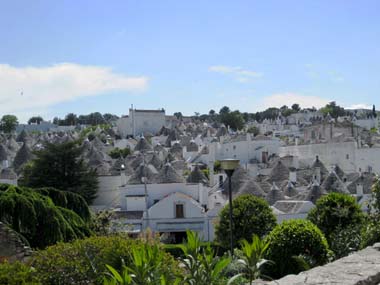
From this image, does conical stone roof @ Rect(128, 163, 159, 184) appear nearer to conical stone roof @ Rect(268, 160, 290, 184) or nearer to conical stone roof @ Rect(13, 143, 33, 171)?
conical stone roof @ Rect(268, 160, 290, 184)

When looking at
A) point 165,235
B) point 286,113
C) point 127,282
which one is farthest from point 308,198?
point 286,113

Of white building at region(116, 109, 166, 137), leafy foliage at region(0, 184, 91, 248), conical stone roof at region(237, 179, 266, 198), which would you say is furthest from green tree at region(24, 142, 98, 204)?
white building at region(116, 109, 166, 137)

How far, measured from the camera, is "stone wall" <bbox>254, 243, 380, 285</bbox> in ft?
25.0

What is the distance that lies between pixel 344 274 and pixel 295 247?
24.5 ft

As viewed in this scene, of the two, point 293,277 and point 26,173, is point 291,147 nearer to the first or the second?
point 26,173

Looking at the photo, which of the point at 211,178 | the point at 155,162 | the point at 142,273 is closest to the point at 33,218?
the point at 142,273

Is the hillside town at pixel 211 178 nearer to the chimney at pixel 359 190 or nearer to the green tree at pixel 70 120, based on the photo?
the chimney at pixel 359 190

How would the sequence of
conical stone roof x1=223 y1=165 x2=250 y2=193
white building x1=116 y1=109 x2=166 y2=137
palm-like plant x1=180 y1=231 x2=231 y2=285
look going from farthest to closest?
white building x1=116 y1=109 x2=166 y2=137, conical stone roof x1=223 y1=165 x2=250 y2=193, palm-like plant x1=180 y1=231 x2=231 y2=285

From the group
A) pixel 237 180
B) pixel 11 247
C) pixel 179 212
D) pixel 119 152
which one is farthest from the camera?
pixel 119 152

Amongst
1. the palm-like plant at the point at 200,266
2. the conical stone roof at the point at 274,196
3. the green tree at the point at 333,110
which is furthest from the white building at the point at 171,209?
the green tree at the point at 333,110

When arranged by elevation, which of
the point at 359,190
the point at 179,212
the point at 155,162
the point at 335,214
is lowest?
the point at 179,212

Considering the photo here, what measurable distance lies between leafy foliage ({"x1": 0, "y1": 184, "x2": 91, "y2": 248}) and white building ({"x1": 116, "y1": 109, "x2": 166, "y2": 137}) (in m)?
90.4

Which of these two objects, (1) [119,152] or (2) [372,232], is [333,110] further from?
(2) [372,232]

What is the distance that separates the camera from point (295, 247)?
15.5 meters
